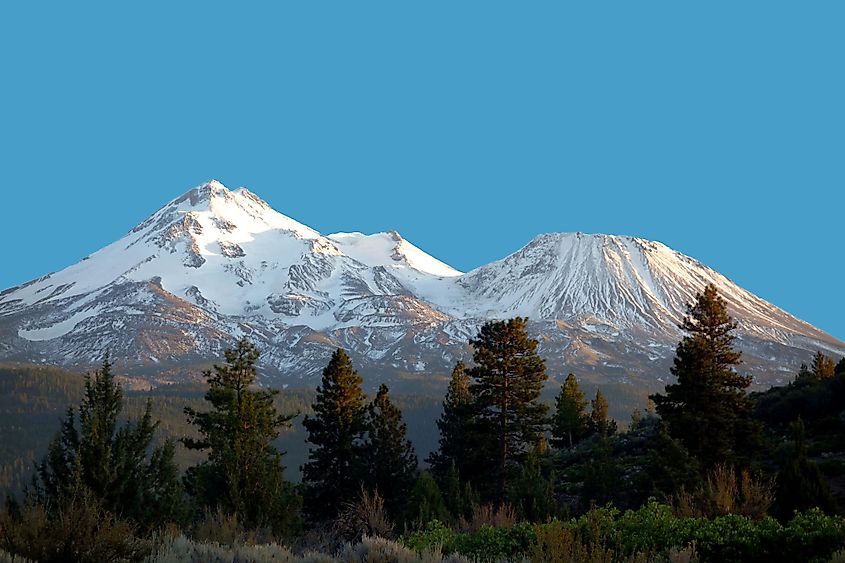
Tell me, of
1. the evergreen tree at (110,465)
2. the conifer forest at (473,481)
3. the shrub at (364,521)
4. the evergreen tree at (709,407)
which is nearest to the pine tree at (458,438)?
the conifer forest at (473,481)

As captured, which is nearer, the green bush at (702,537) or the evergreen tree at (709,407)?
the green bush at (702,537)

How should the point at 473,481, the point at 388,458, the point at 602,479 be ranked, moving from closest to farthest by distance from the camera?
the point at 602,479, the point at 473,481, the point at 388,458

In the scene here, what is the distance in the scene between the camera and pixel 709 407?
28.0 meters

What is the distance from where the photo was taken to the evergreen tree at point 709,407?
27016 millimetres

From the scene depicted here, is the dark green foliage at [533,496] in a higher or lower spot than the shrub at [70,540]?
lower

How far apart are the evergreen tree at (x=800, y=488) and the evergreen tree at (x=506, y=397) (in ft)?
63.3

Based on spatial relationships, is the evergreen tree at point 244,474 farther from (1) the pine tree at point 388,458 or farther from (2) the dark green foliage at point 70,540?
(2) the dark green foliage at point 70,540

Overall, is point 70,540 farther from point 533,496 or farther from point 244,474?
point 533,496

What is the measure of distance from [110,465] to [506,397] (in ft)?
70.8

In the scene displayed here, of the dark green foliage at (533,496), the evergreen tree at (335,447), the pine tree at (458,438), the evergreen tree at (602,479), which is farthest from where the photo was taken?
the evergreen tree at (335,447)

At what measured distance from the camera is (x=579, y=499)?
30469 millimetres

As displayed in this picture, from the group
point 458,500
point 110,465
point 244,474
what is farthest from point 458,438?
point 110,465

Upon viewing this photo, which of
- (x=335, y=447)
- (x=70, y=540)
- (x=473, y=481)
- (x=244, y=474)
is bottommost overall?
(x=473, y=481)

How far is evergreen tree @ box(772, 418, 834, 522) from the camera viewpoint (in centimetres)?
1584
